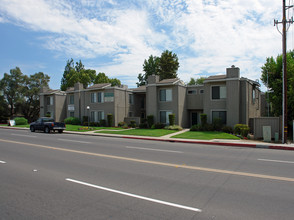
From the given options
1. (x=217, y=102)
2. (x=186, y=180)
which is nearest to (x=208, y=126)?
(x=217, y=102)

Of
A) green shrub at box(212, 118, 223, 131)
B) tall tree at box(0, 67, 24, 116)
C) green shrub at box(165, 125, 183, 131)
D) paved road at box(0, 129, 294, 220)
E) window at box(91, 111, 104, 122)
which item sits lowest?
paved road at box(0, 129, 294, 220)

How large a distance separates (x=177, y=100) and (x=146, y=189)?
21752 millimetres

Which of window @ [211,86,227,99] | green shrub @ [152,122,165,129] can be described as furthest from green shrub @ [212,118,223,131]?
green shrub @ [152,122,165,129]

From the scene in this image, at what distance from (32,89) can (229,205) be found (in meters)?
54.0

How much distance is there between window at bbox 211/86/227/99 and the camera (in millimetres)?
23844

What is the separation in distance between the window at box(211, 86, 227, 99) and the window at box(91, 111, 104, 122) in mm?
16305

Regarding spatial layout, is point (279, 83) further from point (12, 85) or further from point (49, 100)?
point (12, 85)

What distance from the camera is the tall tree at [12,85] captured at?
4919 centimetres

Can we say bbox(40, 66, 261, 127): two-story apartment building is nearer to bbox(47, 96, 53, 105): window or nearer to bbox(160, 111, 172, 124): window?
bbox(160, 111, 172, 124): window

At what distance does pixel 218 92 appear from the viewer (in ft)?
79.4

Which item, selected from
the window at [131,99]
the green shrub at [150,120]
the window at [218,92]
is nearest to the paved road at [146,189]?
the window at [218,92]

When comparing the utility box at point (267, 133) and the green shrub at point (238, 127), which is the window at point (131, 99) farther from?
the utility box at point (267, 133)

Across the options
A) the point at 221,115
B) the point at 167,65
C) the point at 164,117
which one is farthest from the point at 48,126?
the point at 167,65

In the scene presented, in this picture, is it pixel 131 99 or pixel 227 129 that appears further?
pixel 131 99
